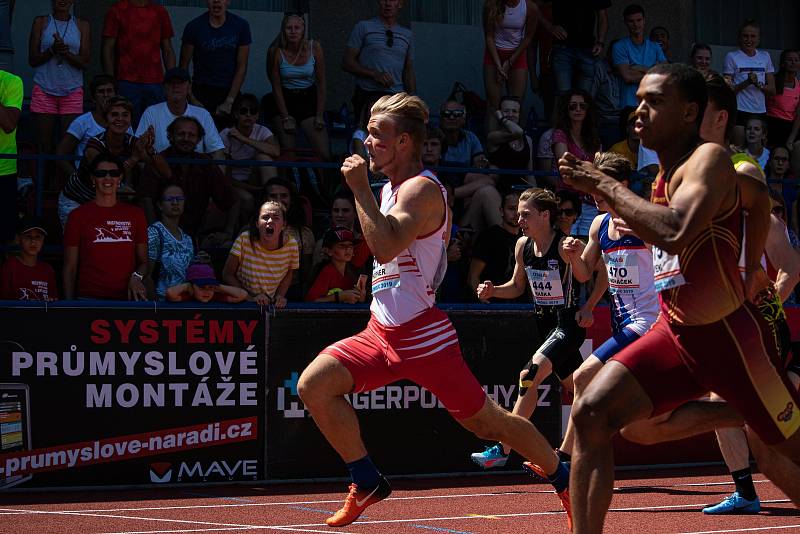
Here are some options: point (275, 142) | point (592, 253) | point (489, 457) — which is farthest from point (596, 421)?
point (275, 142)

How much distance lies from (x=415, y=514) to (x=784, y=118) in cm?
950

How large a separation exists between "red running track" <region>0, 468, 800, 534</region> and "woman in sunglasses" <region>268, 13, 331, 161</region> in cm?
427

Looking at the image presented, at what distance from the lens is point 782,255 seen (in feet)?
25.1

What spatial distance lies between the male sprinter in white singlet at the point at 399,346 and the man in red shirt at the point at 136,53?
20.7 feet

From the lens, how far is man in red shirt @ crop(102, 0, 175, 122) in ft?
41.5

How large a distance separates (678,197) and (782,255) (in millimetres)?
Answer: 2923

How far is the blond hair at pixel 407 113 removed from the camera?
6853 mm

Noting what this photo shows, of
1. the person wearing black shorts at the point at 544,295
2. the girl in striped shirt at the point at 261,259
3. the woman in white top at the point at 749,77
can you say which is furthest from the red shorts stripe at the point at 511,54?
the girl in striped shirt at the point at 261,259

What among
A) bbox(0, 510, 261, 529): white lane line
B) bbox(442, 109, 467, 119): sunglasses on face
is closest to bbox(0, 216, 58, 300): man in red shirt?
bbox(0, 510, 261, 529): white lane line

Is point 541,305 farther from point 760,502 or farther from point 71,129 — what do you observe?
point 71,129

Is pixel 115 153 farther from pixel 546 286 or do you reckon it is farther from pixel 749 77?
pixel 749 77

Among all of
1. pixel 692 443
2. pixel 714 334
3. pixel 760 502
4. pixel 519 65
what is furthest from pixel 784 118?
pixel 714 334

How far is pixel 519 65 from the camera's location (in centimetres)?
1456

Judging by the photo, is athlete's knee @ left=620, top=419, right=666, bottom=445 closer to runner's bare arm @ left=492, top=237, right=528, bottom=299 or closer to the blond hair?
the blond hair
